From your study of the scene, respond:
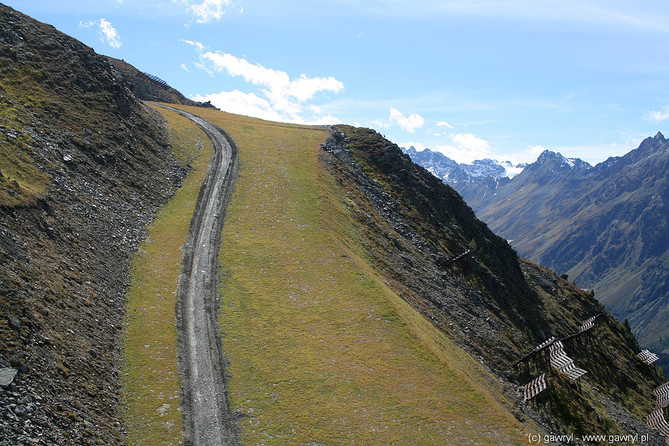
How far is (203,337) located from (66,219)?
17.8 m

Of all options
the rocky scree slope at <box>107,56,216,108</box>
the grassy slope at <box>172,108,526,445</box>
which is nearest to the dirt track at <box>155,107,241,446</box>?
the grassy slope at <box>172,108,526,445</box>

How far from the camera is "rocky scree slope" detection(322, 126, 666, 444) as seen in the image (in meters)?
46.2

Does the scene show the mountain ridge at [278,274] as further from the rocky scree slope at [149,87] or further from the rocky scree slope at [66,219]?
the rocky scree slope at [149,87]

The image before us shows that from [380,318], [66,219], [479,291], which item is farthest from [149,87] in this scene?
[380,318]

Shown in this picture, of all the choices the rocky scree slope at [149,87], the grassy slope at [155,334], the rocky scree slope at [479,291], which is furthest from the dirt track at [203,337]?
the rocky scree slope at [149,87]

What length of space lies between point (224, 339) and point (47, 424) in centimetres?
Answer: 1434

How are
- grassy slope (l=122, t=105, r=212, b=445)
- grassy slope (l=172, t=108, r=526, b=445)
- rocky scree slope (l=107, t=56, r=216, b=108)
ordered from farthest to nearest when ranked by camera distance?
rocky scree slope (l=107, t=56, r=216, b=108), grassy slope (l=172, t=108, r=526, b=445), grassy slope (l=122, t=105, r=212, b=445)

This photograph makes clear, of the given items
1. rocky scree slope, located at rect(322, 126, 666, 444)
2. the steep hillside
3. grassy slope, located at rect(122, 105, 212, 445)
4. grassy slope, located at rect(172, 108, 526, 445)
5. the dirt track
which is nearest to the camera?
grassy slope, located at rect(122, 105, 212, 445)

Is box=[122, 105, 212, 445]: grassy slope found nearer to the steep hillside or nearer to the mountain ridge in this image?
the mountain ridge

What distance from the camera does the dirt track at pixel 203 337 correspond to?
24766mm

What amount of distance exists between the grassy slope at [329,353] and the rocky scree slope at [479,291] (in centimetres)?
725

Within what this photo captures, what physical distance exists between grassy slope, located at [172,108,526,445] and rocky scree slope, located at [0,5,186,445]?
9.37m

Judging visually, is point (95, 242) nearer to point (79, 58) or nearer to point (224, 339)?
point (224, 339)

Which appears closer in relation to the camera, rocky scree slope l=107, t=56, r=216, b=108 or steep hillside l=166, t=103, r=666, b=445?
steep hillside l=166, t=103, r=666, b=445
